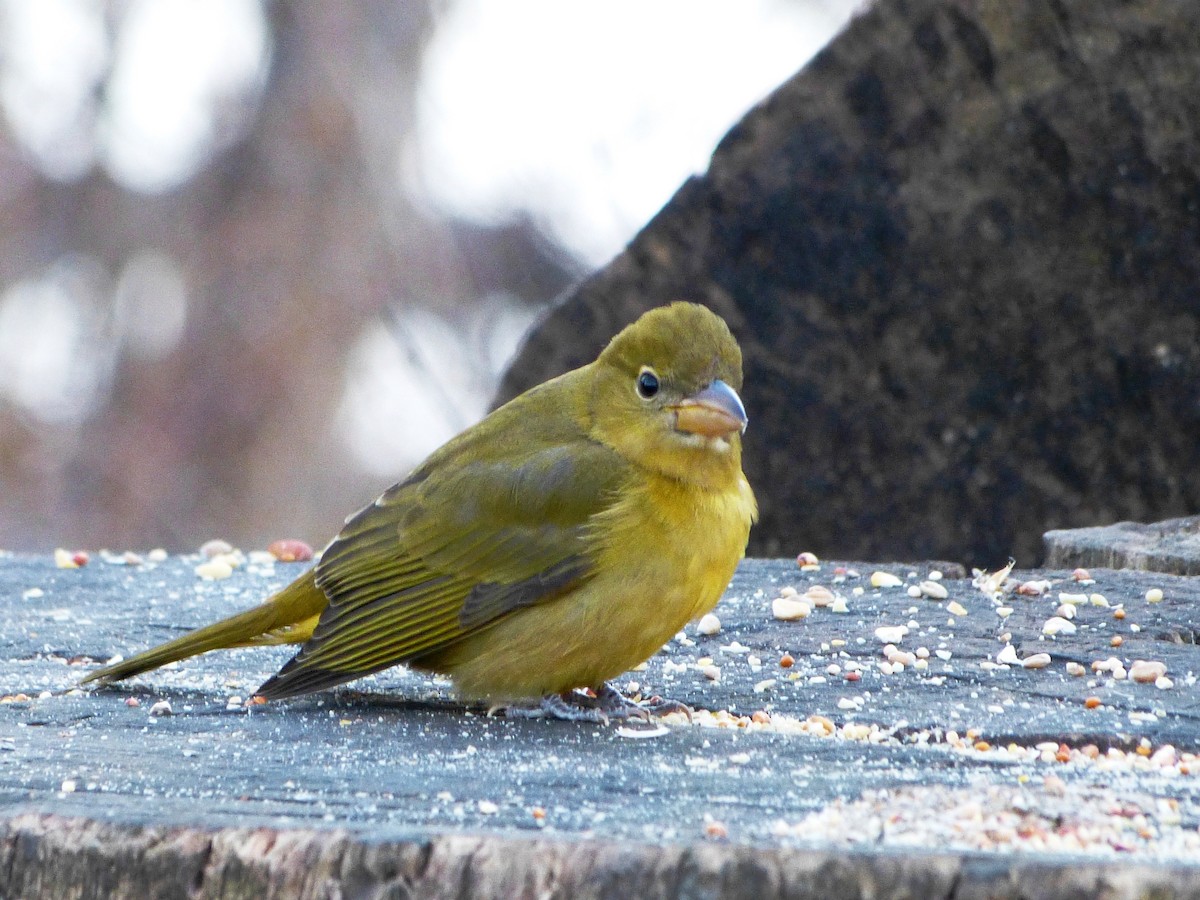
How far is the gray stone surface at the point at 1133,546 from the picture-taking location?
184 inches

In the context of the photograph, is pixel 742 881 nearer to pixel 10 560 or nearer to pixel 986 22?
pixel 986 22

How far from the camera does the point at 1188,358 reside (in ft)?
17.3

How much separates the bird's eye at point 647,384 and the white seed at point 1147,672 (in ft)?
4.21

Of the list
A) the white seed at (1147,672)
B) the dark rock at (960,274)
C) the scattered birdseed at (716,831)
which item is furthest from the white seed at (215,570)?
the scattered birdseed at (716,831)

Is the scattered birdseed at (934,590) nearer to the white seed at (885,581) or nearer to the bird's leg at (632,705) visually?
the white seed at (885,581)

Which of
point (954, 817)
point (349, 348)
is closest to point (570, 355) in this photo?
point (954, 817)

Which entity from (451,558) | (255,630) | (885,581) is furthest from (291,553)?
(885,581)

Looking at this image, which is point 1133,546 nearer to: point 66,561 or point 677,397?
point 677,397

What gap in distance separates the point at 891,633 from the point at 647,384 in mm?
863

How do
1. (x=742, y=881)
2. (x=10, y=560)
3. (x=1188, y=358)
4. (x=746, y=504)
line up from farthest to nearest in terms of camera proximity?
(x=10, y=560) < (x=1188, y=358) < (x=746, y=504) < (x=742, y=881)

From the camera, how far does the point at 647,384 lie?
4.15 meters

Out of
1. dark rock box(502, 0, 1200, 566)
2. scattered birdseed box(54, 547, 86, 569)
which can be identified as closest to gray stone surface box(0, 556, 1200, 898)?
scattered birdseed box(54, 547, 86, 569)

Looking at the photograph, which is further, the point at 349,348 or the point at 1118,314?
the point at 349,348

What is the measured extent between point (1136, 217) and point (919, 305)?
0.72 m
